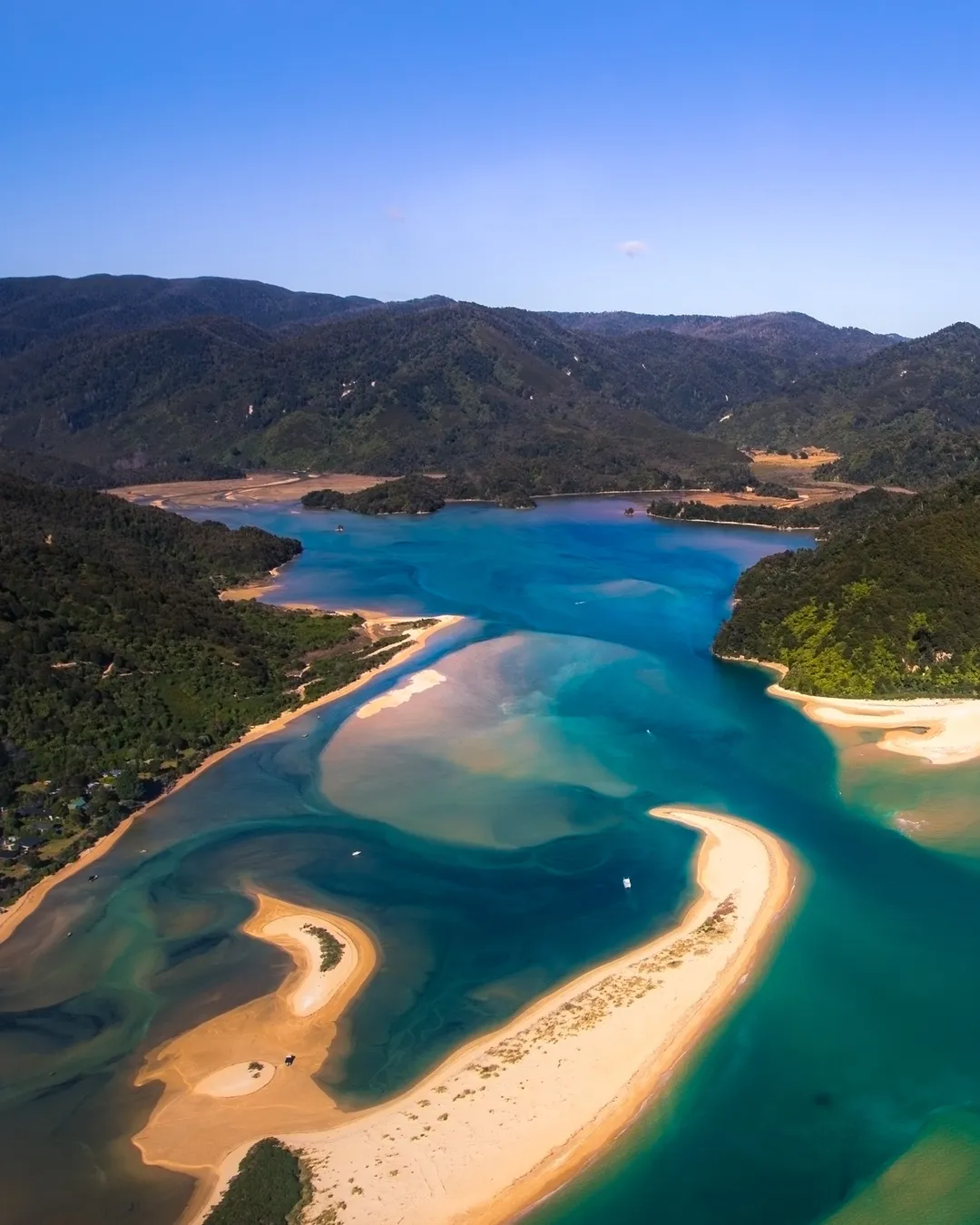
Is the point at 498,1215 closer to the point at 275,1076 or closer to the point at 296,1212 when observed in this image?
the point at 296,1212

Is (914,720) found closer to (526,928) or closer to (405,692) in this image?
(526,928)

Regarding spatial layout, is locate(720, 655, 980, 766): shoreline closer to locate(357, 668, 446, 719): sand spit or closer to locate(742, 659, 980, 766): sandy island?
locate(742, 659, 980, 766): sandy island

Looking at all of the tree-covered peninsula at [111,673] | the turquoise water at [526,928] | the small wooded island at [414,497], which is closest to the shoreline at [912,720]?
the turquoise water at [526,928]

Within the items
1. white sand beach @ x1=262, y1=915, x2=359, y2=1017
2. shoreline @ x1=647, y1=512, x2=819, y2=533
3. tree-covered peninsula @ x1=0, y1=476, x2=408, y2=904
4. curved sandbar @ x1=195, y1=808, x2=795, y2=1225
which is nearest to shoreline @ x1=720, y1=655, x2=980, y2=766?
curved sandbar @ x1=195, y1=808, x2=795, y2=1225

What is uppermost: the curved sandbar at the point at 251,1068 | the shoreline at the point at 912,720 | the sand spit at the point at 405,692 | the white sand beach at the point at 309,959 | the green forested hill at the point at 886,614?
the green forested hill at the point at 886,614

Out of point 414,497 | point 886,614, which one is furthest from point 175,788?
point 414,497

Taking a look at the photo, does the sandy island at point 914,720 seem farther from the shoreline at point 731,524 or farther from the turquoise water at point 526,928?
the shoreline at point 731,524
